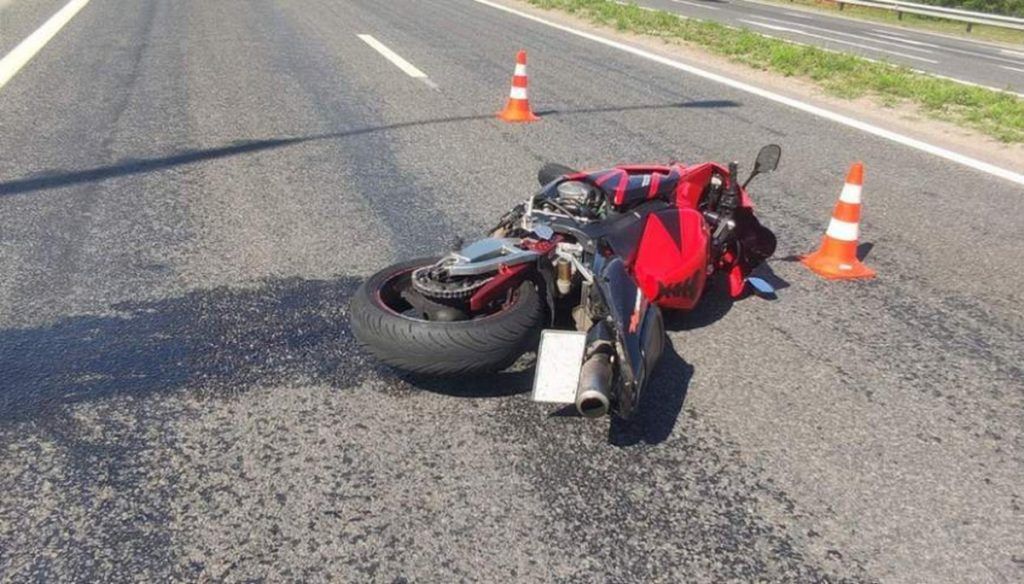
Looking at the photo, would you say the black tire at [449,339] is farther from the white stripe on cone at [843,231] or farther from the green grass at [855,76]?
the green grass at [855,76]

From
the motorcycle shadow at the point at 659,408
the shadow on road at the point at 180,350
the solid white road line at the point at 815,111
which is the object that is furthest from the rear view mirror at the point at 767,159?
the solid white road line at the point at 815,111

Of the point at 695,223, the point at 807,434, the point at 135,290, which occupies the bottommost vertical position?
→ the point at 135,290

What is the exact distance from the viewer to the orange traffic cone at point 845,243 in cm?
538

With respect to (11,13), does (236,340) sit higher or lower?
higher

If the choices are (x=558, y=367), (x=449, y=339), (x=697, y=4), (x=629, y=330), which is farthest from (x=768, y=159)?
(x=697, y=4)

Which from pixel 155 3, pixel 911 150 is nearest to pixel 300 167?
pixel 911 150

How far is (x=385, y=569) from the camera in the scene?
8.97 ft

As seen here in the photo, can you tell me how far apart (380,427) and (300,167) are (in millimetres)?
4303

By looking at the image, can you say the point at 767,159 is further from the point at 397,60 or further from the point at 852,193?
the point at 397,60

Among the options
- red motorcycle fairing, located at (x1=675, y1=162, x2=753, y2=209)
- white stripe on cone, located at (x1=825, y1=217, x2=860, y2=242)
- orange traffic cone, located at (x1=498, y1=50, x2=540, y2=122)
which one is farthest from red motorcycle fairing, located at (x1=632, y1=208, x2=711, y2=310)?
orange traffic cone, located at (x1=498, y1=50, x2=540, y2=122)

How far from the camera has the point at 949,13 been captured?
29312 millimetres

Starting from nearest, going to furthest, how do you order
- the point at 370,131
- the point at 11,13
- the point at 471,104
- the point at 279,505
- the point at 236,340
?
the point at 279,505
the point at 236,340
the point at 370,131
the point at 471,104
the point at 11,13

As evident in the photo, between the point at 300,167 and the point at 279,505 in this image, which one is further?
the point at 300,167

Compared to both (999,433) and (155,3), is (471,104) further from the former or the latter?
(155,3)
